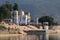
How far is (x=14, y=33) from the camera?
59750 mm

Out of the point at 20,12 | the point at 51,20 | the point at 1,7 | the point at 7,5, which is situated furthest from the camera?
the point at 51,20

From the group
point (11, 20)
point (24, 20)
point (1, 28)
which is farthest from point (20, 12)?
point (1, 28)

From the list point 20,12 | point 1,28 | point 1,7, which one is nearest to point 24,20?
point 20,12

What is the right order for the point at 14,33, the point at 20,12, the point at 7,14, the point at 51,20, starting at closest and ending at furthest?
the point at 14,33 → the point at 7,14 → the point at 20,12 → the point at 51,20

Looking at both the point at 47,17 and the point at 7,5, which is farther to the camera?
the point at 47,17

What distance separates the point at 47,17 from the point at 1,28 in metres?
51.6

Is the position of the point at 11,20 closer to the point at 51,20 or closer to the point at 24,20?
the point at 24,20

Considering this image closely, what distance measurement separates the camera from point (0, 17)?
86.6 metres

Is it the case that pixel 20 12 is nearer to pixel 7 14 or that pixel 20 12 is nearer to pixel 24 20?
pixel 24 20

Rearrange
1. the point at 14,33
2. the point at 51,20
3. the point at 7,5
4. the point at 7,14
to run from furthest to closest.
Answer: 1. the point at 51,20
2. the point at 7,5
3. the point at 7,14
4. the point at 14,33

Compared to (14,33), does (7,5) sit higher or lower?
higher

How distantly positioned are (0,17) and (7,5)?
10024 millimetres

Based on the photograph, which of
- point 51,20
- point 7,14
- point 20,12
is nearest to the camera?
point 7,14

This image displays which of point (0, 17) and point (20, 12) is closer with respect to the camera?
point (0, 17)
